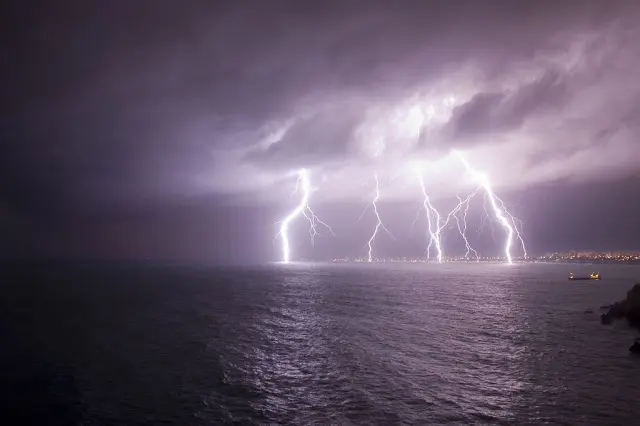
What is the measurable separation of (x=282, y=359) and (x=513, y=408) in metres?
19.7

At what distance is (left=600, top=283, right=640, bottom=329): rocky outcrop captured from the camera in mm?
50969

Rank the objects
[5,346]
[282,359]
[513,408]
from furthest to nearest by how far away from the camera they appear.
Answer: [5,346], [282,359], [513,408]

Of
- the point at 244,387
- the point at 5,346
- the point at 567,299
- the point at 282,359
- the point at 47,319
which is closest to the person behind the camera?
the point at 244,387

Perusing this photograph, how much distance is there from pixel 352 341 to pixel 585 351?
23.0m

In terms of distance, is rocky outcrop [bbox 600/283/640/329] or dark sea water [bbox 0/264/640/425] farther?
rocky outcrop [bbox 600/283/640/329]

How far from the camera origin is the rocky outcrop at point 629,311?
50969 millimetres

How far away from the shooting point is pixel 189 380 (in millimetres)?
30078

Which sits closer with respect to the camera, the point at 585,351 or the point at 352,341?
the point at 585,351

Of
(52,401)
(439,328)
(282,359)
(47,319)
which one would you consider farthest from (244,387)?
(47,319)

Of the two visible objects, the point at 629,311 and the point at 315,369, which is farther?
the point at 629,311

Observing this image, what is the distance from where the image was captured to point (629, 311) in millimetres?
52188

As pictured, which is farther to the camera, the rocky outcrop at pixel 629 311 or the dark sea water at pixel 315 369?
the rocky outcrop at pixel 629 311

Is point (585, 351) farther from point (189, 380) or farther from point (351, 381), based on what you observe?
point (189, 380)

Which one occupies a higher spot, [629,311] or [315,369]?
[629,311]
